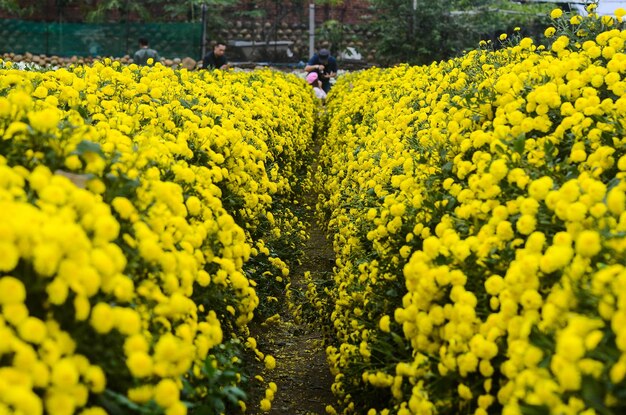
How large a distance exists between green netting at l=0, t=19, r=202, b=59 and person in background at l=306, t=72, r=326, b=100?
913 cm

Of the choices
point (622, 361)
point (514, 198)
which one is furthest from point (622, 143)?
point (622, 361)

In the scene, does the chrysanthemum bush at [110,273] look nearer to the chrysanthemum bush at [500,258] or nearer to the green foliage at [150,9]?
the chrysanthemum bush at [500,258]

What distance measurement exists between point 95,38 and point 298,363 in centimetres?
2196

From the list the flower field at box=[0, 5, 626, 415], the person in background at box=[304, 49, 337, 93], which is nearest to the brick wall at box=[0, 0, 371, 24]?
the person in background at box=[304, 49, 337, 93]

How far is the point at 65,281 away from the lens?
1.87 meters

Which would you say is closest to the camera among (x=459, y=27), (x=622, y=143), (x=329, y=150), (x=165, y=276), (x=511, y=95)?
(x=165, y=276)

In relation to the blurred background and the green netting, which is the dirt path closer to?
the blurred background

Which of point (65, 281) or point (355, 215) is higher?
point (65, 281)

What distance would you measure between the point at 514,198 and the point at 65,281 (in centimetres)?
176

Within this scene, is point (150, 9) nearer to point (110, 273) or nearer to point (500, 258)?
point (500, 258)

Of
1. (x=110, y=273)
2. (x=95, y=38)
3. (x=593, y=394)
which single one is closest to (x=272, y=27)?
(x=95, y=38)

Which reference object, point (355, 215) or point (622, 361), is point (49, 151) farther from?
point (355, 215)

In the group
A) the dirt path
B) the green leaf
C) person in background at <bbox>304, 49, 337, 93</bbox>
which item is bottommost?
the dirt path

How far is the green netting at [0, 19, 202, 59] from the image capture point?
24781mm
